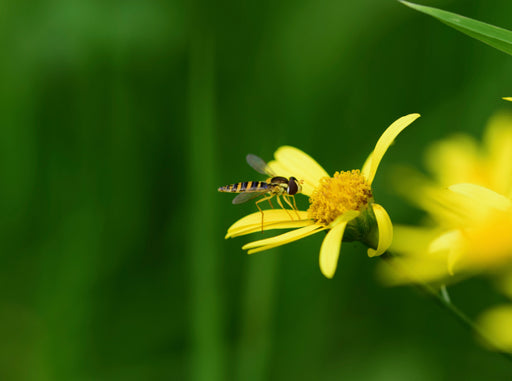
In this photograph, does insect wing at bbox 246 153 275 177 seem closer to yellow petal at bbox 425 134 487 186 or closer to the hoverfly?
the hoverfly

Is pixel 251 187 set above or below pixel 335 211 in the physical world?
A: above

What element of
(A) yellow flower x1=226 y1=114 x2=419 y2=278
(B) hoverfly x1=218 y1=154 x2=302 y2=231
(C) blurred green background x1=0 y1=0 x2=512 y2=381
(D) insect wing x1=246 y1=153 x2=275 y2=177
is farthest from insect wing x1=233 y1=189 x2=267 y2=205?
(C) blurred green background x1=0 y1=0 x2=512 y2=381

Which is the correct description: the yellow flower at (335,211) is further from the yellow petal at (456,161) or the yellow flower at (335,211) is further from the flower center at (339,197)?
the yellow petal at (456,161)

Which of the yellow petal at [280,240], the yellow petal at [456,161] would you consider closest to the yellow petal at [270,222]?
the yellow petal at [280,240]

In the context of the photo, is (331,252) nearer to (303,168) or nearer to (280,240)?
(280,240)

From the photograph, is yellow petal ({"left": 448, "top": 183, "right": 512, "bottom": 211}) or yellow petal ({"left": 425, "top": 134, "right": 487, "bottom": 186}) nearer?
yellow petal ({"left": 448, "top": 183, "right": 512, "bottom": 211})

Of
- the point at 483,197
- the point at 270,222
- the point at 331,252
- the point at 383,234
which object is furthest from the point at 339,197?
the point at 483,197

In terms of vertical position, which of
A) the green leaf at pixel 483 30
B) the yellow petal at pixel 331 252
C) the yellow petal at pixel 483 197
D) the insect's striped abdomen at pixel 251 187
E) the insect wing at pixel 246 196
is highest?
the green leaf at pixel 483 30
